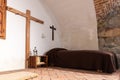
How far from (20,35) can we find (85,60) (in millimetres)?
2021

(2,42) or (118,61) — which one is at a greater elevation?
(2,42)

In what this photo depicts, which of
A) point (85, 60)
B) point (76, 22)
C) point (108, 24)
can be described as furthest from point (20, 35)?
point (108, 24)

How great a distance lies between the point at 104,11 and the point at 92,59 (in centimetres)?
182

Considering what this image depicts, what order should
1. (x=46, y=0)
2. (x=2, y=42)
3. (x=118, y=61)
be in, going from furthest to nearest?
(x=46, y=0) → (x=118, y=61) → (x=2, y=42)

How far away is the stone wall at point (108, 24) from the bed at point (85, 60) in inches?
25.8

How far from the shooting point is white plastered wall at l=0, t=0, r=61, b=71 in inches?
154

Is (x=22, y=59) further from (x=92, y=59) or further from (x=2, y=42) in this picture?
(x=92, y=59)

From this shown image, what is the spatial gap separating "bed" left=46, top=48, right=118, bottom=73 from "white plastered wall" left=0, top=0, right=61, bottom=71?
66 cm

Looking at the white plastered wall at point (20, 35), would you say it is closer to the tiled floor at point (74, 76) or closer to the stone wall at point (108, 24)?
the tiled floor at point (74, 76)

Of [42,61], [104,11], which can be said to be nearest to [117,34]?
[104,11]

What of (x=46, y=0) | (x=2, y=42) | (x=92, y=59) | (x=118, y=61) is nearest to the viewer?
(x=2, y=42)

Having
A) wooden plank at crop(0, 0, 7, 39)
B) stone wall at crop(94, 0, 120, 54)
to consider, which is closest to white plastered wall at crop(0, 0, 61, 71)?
wooden plank at crop(0, 0, 7, 39)

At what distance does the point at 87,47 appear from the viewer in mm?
5734

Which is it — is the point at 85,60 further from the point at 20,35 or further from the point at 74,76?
the point at 20,35
